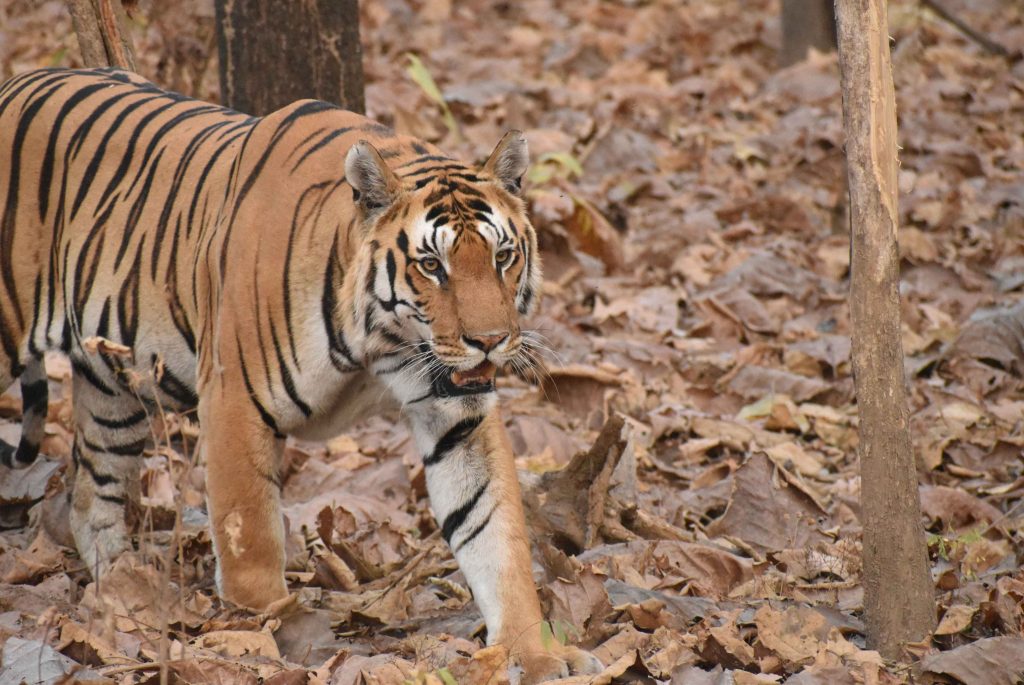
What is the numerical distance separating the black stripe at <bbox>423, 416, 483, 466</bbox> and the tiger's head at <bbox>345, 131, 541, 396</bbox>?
0.12m

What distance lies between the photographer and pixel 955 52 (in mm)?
12305

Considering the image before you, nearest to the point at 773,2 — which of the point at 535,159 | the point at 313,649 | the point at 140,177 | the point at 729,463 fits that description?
the point at 535,159

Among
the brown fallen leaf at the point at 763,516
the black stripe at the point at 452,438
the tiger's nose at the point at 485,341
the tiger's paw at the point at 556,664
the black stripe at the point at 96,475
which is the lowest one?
the black stripe at the point at 96,475

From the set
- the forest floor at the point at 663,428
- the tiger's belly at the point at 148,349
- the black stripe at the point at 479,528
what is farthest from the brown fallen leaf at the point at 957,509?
the tiger's belly at the point at 148,349

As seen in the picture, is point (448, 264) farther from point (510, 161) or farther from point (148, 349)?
point (148, 349)

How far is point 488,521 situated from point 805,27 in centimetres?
907

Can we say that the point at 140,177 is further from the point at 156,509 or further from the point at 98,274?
the point at 156,509

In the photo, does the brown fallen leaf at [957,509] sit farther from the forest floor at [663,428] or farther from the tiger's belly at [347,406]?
the tiger's belly at [347,406]

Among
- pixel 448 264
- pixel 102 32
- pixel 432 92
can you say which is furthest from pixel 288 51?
pixel 432 92

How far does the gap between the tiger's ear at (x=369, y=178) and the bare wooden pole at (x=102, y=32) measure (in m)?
2.11

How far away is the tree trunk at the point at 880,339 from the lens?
10.8 ft

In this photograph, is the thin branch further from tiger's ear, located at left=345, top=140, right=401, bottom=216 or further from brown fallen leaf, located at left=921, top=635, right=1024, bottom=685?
brown fallen leaf, located at left=921, top=635, right=1024, bottom=685

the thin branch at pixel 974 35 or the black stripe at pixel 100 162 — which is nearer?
the black stripe at pixel 100 162

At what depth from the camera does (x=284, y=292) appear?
12.5ft
